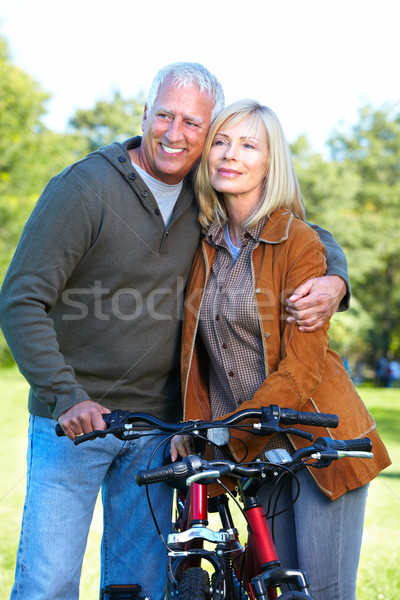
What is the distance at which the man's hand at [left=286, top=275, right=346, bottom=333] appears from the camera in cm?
268

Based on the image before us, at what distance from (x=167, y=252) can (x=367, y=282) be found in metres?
35.2

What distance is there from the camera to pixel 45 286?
2.69 meters

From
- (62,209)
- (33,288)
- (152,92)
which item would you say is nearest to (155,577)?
(33,288)

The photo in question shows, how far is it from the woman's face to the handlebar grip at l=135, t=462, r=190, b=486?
1.41 metres

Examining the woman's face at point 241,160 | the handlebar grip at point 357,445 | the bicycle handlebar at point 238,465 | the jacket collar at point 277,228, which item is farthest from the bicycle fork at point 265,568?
the woman's face at point 241,160

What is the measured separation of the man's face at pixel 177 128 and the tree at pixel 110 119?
113ft

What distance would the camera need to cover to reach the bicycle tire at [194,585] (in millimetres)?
1992

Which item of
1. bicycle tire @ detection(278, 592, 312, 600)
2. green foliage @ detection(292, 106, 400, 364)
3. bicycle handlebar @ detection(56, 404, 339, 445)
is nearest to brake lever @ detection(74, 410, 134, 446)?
bicycle handlebar @ detection(56, 404, 339, 445)

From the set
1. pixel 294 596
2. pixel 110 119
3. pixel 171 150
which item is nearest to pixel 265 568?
pixel 294 596

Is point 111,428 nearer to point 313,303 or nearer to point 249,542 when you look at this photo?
point 249,542

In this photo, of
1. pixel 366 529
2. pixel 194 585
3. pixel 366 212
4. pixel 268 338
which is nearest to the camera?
pixel 194 585

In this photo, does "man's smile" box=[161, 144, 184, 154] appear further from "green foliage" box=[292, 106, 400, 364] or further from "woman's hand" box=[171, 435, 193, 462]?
"green foliage" box=[292, 106, 400, 364]

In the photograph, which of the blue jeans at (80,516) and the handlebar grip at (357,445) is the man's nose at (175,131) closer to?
the blue jeans at (80,516)

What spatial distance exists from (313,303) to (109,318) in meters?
0.88
